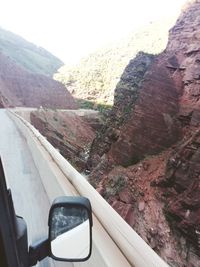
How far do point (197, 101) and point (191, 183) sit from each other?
528 centimetres

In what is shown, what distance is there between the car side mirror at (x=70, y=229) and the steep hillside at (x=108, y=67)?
54.3 m

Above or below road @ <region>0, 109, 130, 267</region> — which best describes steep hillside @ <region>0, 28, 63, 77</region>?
below

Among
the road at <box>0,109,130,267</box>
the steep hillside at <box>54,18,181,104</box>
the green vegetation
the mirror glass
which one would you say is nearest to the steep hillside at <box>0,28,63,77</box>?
the steep hillside at <box>54,18,181,104</box>

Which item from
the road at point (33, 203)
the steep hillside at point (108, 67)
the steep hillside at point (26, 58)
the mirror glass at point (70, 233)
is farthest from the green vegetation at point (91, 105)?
the mirror glass at point (70, 233)

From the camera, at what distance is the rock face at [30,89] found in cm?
5414

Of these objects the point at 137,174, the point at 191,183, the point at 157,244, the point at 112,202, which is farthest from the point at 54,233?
the point at 137,174

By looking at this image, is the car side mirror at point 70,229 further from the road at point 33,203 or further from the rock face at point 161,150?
the rock face at point 161,150

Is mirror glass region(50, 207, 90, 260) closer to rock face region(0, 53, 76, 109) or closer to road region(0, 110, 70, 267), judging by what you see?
road region(0, 110, 70, 267)

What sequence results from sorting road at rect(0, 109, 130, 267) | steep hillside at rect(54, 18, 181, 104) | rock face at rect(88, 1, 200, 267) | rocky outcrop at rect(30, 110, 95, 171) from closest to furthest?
road at rect(0, 109, 130, 267) < rock face at rect(88, 1, 200, 267) < rocky outcrop at rect(30, 110, 95, 171) < steep hillside at rect(54, 18, 181, 104)

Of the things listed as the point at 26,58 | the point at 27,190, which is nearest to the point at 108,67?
the point at 26,58

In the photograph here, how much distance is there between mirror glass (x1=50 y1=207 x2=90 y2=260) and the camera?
5.68 ft

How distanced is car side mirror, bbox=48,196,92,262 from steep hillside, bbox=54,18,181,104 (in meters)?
54.3

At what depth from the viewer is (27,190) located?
17.2 ft

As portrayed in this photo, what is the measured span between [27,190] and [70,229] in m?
3.45
